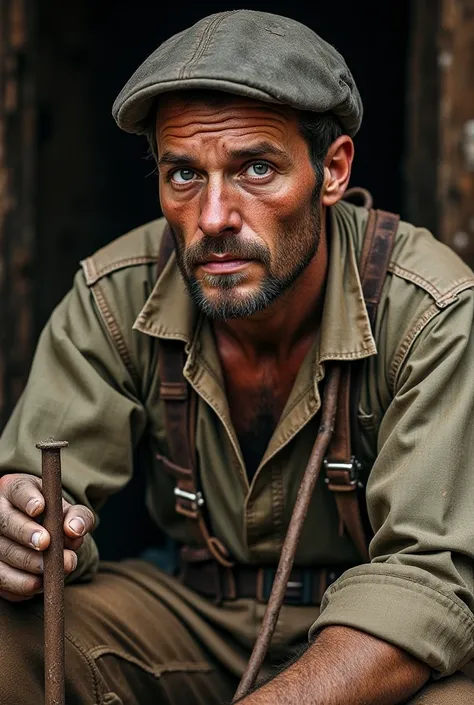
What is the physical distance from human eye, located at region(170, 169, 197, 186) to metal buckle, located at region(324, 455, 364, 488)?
768 mm

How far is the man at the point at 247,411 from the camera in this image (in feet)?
8.30

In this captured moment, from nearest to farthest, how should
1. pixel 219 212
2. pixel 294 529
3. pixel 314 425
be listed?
pixel 219 212 < pixel 294 529 < pixel 314 425

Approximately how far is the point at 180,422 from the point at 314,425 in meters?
0.35

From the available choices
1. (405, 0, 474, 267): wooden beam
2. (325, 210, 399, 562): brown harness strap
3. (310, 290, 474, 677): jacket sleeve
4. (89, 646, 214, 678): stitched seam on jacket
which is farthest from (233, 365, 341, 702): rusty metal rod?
(405, 0, 474, 267): wooden beam

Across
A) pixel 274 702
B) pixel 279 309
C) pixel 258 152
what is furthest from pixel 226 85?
pixel 274 702

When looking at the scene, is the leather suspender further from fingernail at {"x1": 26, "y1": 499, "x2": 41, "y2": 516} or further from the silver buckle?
fingernail at {"x1": 26, "y1": 499, "x2": 41, "y2": 516}

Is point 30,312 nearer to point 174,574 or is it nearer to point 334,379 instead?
point 174,574

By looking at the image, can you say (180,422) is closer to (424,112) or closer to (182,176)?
(182,176)

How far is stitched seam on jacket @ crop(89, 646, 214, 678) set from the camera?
9.46 ft

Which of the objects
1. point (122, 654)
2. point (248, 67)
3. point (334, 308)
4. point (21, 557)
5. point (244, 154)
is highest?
point (248, 67)

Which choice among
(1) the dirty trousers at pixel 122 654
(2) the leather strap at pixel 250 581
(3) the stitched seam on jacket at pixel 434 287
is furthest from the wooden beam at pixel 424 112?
(1) the dirty trousers at pixel 122 654

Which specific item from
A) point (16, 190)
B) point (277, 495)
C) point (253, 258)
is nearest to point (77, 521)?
point (277, 495)

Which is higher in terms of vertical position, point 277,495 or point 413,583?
point 413,583

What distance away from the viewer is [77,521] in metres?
2.63
